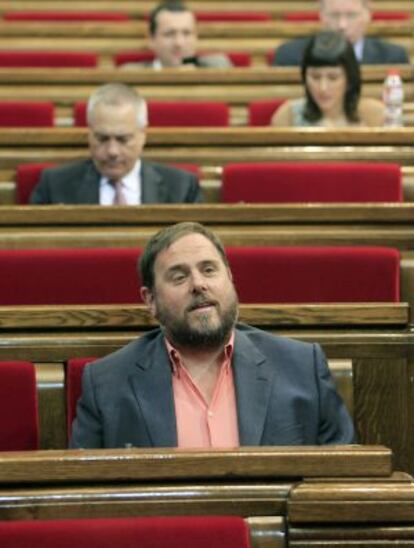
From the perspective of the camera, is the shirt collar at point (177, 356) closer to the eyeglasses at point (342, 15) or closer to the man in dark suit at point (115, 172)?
the man in dark suit at point (115, 172)

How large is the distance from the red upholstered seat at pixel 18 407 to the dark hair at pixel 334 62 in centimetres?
96

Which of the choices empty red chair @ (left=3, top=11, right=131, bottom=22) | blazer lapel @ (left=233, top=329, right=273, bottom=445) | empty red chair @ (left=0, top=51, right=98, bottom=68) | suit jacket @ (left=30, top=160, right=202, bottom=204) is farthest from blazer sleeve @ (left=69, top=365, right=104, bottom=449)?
empty red chair @ (left=3, top=11, right=131, bottom=22)

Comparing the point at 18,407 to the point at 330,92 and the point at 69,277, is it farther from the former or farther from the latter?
the point at 330,92

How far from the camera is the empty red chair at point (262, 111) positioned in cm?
223

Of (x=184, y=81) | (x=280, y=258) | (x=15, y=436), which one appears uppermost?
(x=184, y=81)

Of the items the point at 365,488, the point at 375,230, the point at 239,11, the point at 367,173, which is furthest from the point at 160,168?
the point at 239,11

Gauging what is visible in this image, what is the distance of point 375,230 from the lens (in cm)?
155

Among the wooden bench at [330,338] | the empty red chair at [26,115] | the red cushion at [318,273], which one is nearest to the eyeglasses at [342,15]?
the empty red chair at [26,115]

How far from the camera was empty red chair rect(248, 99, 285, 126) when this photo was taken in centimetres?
223

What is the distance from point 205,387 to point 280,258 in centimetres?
26

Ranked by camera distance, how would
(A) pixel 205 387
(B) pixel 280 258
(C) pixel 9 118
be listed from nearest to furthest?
(A) pixel 205 387 < (B) pixel 280 258 < (C) pixel 9 118

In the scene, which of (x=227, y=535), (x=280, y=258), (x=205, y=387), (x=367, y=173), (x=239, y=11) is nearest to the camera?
(x=227, y=535)

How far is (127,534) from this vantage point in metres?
0.88

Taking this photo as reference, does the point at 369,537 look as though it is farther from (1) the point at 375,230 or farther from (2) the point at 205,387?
(1) the point at 375,230
